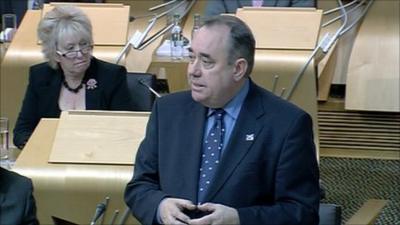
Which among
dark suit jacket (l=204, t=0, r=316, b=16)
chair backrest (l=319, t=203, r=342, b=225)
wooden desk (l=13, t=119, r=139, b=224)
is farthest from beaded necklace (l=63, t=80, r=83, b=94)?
dark suit jacket (l=204, t=0, r=316, b=16)

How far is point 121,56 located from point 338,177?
1.38 meters

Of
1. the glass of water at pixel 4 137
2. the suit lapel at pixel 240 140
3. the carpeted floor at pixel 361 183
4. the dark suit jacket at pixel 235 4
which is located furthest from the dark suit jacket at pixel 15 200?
the dark suit jacket at pixel 235 4

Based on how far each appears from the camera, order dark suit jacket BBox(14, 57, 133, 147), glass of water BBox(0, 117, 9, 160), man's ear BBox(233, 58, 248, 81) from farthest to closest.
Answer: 1. dark suit jacket BBox(14, 57, 133, 147)
2. glass of water BBox(0, 117, 9, 160)
3. man's ear BBox(233, 58, 248, 81)

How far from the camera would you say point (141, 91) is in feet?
13.8

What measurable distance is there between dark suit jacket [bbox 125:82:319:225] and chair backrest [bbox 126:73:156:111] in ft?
4.51

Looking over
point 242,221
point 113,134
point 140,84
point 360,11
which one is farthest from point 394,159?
point 242,221

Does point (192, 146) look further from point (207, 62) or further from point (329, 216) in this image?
point (329, 216)

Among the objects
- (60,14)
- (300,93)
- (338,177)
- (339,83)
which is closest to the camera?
(60,14)

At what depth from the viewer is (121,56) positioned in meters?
5.01

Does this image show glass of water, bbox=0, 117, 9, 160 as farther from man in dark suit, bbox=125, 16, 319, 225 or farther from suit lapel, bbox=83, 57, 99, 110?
man in dark suit, bbox=125, 16, 319, 225

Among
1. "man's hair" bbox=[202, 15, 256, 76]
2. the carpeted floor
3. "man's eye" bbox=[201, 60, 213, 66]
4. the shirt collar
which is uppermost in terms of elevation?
"man's hair" bbox=[202, 15, 256, 76]

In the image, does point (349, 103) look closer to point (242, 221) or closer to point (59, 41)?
point (59, 41)

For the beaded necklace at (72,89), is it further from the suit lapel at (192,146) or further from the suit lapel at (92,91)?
the suit lapel at (192,146)

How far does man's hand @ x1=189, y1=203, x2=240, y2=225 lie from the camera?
2559 millimetres
